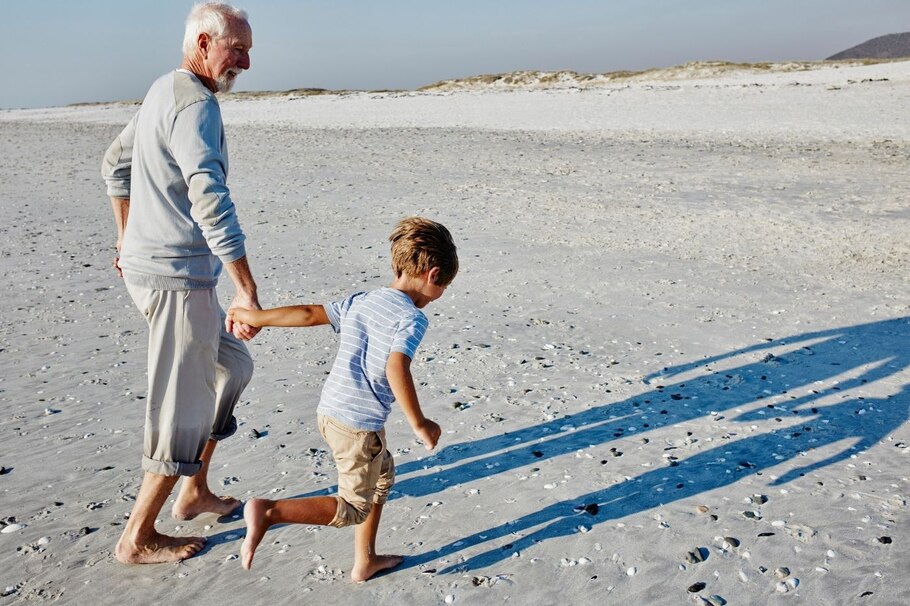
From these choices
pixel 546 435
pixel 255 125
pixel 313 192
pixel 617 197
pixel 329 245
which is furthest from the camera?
pixel 255 125

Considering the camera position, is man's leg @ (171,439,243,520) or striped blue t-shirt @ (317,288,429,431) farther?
man's leg @ (171,439,243,520)

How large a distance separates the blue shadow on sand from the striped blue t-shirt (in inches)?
36.8

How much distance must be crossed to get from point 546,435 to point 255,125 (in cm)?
2631

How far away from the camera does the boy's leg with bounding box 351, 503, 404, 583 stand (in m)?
3.69

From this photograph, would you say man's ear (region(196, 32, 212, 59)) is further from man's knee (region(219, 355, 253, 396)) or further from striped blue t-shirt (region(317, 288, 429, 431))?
man's knee (region(219, 355, 253, 396))

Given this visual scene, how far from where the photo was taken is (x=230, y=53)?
3.51m

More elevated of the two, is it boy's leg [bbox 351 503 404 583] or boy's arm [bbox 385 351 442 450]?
boy's arm [bbox 385 351 442 450]

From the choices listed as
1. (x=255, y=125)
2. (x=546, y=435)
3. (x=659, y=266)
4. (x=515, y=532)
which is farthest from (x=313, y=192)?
(x=255, y=125)

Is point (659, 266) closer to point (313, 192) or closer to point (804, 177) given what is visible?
point (804, 177)

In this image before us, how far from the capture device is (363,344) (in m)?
3.40

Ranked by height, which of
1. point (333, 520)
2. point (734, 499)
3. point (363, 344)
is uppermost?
point (363, 344)

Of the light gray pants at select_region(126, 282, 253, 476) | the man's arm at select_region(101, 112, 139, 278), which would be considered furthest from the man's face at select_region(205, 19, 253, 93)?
the light gray pants at select_region(126, 282, 253, 476)

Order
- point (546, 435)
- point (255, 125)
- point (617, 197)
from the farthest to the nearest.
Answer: point (255, 125), point (617, 197), point (546, 435)

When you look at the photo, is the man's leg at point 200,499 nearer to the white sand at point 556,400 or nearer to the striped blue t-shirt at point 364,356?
the white sand at point 556,400
